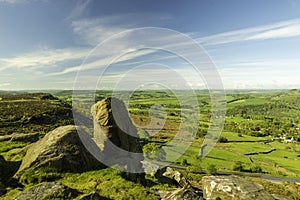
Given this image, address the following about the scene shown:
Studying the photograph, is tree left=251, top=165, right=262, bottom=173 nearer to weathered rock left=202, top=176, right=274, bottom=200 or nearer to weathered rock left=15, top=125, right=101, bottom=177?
weathered rock left=202, top=176, right=274, bottom=200

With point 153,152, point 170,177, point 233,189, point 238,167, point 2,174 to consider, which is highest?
point 2,174

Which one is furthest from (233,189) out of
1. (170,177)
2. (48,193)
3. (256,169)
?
(256,169)

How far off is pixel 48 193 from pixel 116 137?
8093 mm

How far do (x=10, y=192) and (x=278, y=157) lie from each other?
384 ft

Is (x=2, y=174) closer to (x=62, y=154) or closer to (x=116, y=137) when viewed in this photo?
(x=62, y=154)

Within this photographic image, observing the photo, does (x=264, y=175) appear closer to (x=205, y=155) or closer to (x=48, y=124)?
(x=205, y=155)

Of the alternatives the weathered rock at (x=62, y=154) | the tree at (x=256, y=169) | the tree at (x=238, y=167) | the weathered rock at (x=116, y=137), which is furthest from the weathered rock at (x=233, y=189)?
the tree at (x=256, y=169)

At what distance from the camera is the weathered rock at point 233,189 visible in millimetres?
13258

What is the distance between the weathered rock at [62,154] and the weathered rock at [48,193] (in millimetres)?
3910

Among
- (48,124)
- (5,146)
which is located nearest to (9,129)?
(48,124)

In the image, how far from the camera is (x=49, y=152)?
1444cm

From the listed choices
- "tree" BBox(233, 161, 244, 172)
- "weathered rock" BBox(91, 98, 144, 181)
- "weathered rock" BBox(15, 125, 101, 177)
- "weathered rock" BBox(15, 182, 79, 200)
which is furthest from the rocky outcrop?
"tree" BBox(233, 161, 244, 172)

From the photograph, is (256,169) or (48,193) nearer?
(48,193)

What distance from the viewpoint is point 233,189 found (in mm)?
13867
